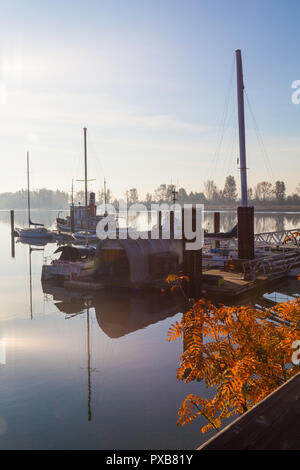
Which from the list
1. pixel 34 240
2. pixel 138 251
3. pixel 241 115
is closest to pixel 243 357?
pixel 138 251

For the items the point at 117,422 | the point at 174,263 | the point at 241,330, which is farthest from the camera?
the point at 174,263

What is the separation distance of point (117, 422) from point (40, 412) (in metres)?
2.39

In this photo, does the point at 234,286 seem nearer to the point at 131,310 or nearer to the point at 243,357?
the point at 131,310

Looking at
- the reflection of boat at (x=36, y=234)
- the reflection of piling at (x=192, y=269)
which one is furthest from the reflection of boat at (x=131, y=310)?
the reflection of boat at (x=36, y=234)

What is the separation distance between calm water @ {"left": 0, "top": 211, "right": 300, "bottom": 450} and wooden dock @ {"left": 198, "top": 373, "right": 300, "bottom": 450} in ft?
19.8

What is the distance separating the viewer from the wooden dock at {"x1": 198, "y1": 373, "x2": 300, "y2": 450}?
12.8 ft

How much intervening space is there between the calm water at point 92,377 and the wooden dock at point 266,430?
238 inches

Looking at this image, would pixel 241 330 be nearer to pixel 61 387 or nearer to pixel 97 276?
pixel 61 387

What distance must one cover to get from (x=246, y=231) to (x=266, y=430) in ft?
79.7

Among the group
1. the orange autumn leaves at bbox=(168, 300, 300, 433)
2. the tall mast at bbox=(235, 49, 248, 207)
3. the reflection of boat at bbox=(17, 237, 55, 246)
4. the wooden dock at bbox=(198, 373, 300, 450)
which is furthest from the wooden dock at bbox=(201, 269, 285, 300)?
the reflection of boat at bbox=(17, 237, 55, 246)

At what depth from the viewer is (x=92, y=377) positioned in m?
14.0

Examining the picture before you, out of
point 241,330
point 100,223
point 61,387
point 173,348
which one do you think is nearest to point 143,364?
point 173,348

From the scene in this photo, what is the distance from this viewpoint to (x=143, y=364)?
15.2 m

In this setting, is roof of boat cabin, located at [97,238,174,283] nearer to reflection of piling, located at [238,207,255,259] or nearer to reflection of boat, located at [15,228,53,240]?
reflection of piling, located at [238,207,255,259]
